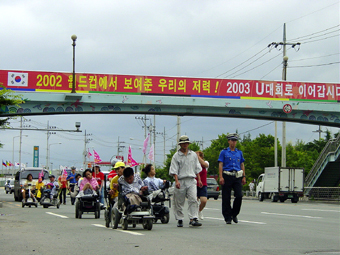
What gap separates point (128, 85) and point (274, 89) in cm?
880

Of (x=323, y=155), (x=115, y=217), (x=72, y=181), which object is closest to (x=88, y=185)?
(x=115, y=217)

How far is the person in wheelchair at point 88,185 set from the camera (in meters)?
16.0

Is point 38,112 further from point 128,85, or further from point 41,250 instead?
point 41,250

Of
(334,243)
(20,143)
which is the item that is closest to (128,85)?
(334,243)

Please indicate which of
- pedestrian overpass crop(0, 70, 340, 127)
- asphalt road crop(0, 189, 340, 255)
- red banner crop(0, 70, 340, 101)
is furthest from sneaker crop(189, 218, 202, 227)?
red banner crop(0, 70, 340, 101)

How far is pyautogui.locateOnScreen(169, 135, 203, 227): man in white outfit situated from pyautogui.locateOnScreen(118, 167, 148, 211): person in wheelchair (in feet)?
2.76

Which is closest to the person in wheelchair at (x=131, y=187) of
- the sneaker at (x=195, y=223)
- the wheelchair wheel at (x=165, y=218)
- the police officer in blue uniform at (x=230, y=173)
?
the sneaker at (x=195, y=223)

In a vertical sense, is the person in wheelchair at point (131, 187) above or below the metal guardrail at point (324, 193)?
above

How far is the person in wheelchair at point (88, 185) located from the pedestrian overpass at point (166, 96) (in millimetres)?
16027

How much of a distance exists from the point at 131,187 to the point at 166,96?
71.8 feet

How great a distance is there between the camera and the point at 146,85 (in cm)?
3262

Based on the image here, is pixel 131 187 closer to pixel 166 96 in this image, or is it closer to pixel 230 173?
pixel 230 173

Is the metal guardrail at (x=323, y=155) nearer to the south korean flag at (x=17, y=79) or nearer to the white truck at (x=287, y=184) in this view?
the white truck at (x=287, y=184)

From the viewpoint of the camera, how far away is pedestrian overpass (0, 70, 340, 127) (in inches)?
1256
